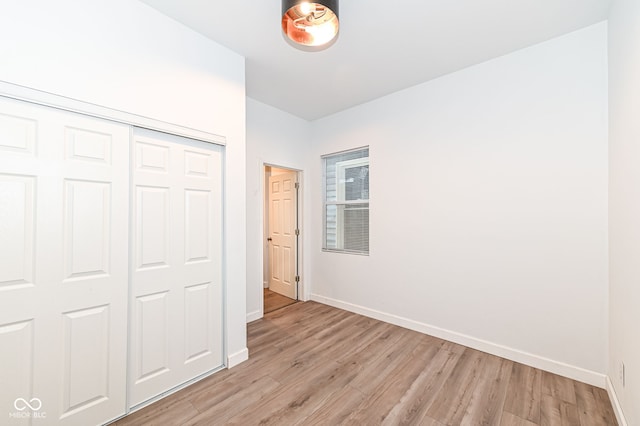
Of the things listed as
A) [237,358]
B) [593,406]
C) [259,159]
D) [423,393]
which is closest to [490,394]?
[423,393]

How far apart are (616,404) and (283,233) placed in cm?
387

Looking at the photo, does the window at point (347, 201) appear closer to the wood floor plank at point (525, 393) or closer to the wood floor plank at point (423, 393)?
the wood floor plank at point (423, 393)

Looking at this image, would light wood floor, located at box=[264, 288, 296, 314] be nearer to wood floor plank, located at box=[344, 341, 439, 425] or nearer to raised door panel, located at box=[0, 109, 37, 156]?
wood floor plank, located at box=[344, 341, 439, 425]

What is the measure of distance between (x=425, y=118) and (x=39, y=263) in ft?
11.6

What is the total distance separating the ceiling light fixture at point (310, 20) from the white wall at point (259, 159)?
70.7 inches

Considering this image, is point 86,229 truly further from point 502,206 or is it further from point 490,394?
point 502,206

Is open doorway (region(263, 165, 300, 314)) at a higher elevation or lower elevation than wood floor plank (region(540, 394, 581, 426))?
higher

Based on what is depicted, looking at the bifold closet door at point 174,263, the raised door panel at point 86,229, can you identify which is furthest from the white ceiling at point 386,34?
the raised door panel at point 86,229

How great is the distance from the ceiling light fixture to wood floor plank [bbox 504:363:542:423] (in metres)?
2.95

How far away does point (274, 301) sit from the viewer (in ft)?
13.4

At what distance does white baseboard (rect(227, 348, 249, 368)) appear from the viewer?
229cm

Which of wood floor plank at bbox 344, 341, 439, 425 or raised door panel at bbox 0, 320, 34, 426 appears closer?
raised door panel at bbox 0, 320, 34, 426

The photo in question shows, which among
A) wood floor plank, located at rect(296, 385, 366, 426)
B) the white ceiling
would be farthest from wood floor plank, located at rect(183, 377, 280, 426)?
the white ceiling

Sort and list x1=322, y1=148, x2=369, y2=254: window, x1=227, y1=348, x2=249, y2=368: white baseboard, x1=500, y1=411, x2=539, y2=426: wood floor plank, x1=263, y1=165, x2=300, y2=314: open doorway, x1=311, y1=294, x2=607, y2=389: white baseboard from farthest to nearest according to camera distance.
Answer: x1=263, y1=165, x2=300, y2=314: open doorway → x1=322, y1=148, x2=369, y2=254: window → x1=227, y1=348, x2=249, y2=368: white baseboard → x1=311, y1=294, x2=607, y2=389: white baseboard → x1=500, y1=411, x2=539, y2=426: wood floor plank
